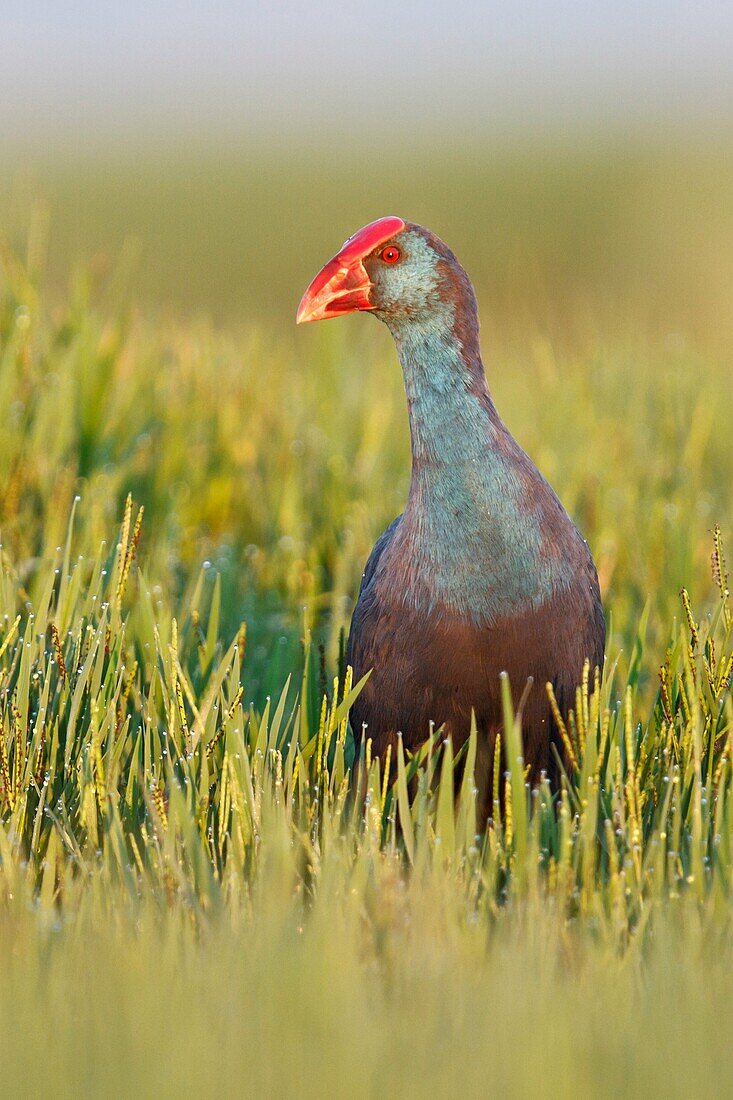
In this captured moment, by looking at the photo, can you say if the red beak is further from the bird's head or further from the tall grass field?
the tall grass field

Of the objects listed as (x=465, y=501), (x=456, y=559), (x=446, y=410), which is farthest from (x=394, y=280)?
(x=456, y=559)

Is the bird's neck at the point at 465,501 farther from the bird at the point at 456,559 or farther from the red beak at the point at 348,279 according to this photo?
the red beak at the point at 348,279

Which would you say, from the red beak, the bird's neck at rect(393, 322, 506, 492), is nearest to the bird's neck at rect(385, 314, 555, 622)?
the bird's neck at rect(393, 322, 506, 492)

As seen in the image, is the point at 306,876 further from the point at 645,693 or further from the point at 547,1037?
the point at 645,693

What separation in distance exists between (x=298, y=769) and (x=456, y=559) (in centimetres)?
53

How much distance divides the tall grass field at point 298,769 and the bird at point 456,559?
0.36ft

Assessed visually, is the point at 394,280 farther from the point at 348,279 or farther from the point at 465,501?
the point at 465,501

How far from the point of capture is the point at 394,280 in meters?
2.80

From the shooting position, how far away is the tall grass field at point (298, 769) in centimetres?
161

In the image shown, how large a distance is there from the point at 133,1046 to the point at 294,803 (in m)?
0.99

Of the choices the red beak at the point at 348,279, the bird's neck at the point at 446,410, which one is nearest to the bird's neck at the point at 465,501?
the bird's neck at the point at 446,410

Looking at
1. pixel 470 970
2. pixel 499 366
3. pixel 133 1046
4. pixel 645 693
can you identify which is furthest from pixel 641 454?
pixel 133 1046

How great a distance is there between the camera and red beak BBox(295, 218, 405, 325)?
2816mm

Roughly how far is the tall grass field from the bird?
0.11 m
